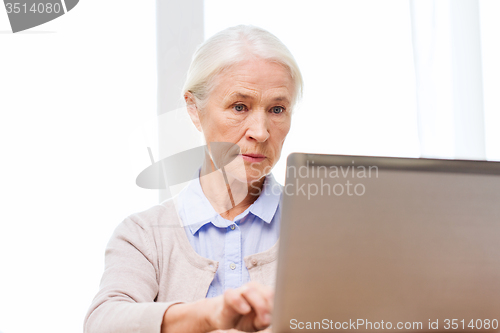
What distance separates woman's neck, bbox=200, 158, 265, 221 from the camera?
4.34 feet

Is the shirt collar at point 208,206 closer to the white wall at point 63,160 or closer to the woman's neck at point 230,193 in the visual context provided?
the woman's neck at point 230,193

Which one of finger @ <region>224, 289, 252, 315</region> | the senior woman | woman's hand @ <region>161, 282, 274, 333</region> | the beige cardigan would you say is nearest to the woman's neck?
the senior woman

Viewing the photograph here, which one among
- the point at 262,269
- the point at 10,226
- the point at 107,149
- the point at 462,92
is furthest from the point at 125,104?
the point at 462,92

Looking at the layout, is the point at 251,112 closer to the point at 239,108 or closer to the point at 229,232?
the point at 239,108

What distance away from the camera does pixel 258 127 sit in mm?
1224

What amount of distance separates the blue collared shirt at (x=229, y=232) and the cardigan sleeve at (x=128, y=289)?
14 centimetres

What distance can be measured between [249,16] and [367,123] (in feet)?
2.32

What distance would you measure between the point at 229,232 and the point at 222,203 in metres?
0.15

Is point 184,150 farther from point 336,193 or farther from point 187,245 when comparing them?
point 336,193

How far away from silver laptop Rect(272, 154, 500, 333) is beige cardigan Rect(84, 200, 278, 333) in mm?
434

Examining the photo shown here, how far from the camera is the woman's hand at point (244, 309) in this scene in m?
0.59

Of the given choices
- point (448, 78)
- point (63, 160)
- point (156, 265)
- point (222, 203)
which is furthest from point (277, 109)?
point (448, 78)

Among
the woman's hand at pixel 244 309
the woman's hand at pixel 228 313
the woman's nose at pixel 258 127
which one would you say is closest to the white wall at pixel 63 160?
the woman's nose at pixel 258 127

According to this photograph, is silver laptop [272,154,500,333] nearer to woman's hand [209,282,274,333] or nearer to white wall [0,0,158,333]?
woman's hand [209,282,274,333]
